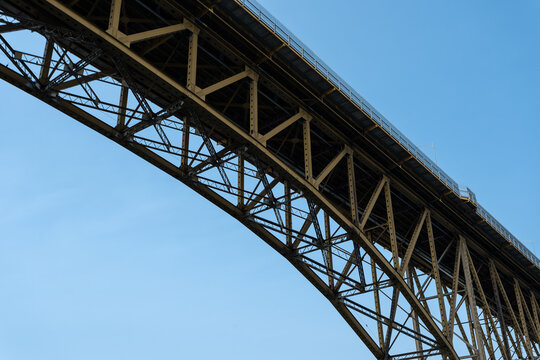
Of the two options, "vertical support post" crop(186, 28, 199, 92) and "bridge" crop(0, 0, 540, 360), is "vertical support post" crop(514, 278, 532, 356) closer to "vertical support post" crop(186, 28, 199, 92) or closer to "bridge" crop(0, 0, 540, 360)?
"bridge" crop(0, 0, 540, 360)

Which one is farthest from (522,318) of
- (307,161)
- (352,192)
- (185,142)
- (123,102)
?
(123,102)

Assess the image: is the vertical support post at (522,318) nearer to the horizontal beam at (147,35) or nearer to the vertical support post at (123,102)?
the vertical support post at (123,102)

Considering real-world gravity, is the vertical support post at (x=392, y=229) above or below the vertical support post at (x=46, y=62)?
below

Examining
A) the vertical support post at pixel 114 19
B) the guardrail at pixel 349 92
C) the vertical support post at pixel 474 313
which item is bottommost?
the vertical support post at pixel 474 313

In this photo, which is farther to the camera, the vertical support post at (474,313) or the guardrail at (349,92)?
the vertical support post at (474,313)

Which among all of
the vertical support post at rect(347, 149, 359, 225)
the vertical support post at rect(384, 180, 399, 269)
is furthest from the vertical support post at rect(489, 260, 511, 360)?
the vertical support post at rect(347, 149, 359, 225)

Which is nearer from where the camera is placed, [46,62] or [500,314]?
[46,62]

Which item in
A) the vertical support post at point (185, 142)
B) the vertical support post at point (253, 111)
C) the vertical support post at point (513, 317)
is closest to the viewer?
the vertical support post at point (253, 111)

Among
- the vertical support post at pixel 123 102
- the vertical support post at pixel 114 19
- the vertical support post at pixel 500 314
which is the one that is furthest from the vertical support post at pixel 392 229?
the vertical support post at pixel 114 19

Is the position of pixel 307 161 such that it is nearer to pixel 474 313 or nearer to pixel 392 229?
pixel 392 229

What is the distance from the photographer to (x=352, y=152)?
27.8 metres

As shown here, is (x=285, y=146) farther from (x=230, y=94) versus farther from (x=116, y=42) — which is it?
(x=116, y=42)

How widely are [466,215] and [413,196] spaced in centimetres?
423

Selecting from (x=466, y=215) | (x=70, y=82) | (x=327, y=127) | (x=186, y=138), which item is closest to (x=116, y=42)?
(x=70, y=82)
